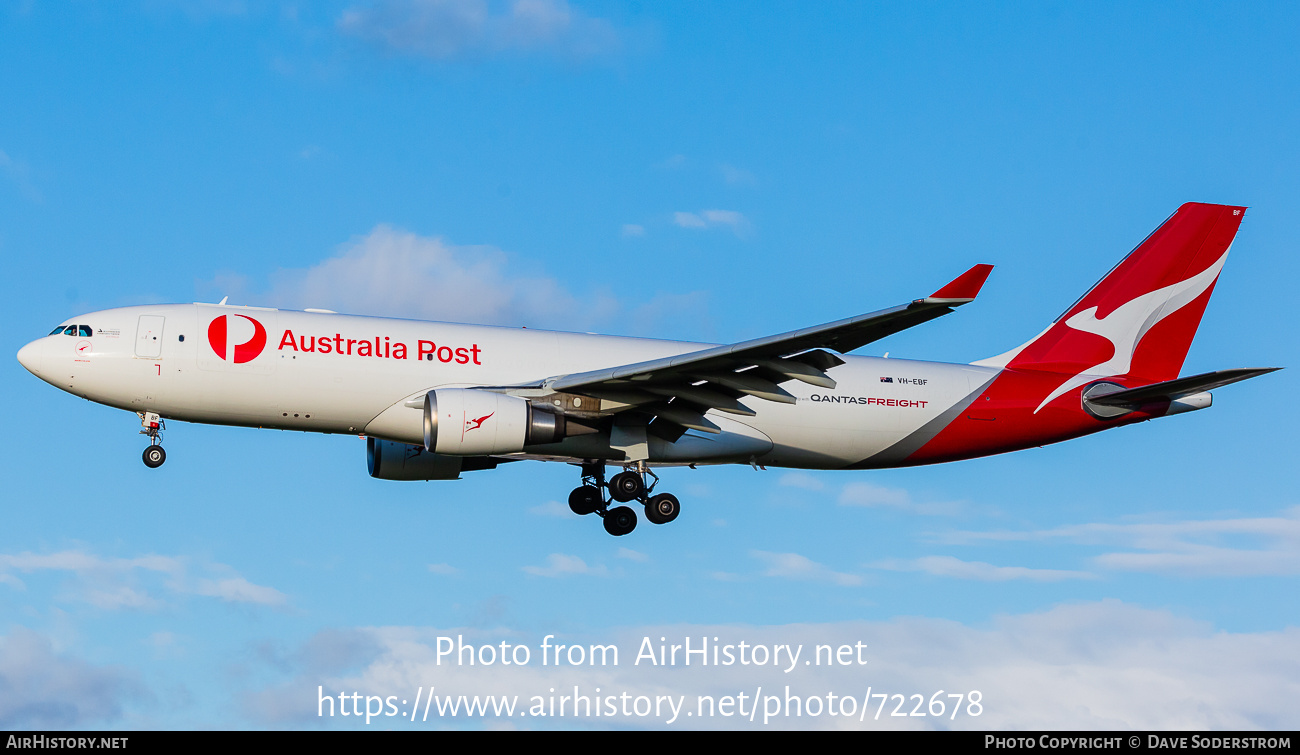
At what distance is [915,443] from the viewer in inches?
1238

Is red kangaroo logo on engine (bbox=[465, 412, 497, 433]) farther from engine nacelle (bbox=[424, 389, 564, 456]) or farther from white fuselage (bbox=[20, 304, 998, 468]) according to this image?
white fuselage (bbox=[20, 304, 998, 468])

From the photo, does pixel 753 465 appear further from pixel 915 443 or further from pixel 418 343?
pixel 418 343

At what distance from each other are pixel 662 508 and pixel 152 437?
1129 centimetres

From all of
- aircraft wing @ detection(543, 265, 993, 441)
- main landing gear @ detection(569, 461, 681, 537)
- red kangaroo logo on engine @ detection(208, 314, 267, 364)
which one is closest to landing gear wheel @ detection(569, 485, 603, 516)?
main landing gear @ detection(569, 461, 681, 537)

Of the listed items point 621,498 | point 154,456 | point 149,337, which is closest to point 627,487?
point 621,498

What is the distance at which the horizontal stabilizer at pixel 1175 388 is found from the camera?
26.7 m

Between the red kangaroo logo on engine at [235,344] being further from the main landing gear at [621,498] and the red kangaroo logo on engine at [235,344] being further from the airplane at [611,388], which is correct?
the main landing gear at [621,498]

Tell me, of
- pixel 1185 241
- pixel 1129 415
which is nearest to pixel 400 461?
pixel 1129 415

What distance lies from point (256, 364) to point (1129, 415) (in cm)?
2047

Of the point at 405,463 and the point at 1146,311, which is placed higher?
the point at 1146,311

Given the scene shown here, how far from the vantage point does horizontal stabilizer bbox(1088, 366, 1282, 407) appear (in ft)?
87.5

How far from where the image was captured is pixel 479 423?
87.2 ft

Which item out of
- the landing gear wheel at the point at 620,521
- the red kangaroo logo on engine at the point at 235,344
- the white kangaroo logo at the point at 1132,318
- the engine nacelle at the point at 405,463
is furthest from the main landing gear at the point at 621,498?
the white kangaroo logo at the point at 1132,318

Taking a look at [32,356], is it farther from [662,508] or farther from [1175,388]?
[1175,388]
